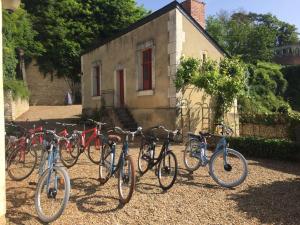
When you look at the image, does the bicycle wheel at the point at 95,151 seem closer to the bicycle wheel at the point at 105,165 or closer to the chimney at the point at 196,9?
the bicycle wheel at the point at 105,165

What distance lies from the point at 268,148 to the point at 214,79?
3.17m

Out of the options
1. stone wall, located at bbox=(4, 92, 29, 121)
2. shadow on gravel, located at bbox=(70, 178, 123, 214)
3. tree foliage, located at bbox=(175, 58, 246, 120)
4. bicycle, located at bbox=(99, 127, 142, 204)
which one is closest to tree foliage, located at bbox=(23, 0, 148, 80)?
stone wall, located at bbox=(4, 92, 29, 121)

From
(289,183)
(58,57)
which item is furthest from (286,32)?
(289,183)

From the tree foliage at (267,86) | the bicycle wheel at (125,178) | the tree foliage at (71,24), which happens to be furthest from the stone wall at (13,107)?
the bicycle wheel at (125,178)

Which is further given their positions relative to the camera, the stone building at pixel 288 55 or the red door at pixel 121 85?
the stone building at pixel 288 55

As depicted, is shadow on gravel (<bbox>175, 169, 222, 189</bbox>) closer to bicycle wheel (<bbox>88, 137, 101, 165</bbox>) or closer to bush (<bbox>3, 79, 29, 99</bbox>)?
bicycle wheel (<bbox>88, 137, 101, 165</bbox>)

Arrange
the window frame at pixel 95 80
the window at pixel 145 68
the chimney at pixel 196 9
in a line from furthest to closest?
the window frame at pixel 95 80 → the chimney at pixel 196 9 → the window at pixel 145 68

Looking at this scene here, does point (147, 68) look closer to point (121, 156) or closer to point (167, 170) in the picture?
point (167, 170)

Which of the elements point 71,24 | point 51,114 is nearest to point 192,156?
point 51,114

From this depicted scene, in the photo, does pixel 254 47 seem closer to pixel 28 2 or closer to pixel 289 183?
pixel 28 2

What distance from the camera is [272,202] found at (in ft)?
17.8

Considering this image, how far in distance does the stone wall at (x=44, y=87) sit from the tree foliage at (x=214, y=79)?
17.4m

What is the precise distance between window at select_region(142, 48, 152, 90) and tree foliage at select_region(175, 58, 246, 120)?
183cm

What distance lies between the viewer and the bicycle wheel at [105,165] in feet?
19.4
